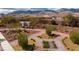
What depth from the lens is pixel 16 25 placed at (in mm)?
1140

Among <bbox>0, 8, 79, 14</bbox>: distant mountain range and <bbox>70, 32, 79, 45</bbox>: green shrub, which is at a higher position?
<bbox>0, 8, 79, 14</bbox>: distant mountain range

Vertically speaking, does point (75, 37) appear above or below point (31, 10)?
below

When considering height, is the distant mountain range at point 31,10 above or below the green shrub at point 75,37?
above
